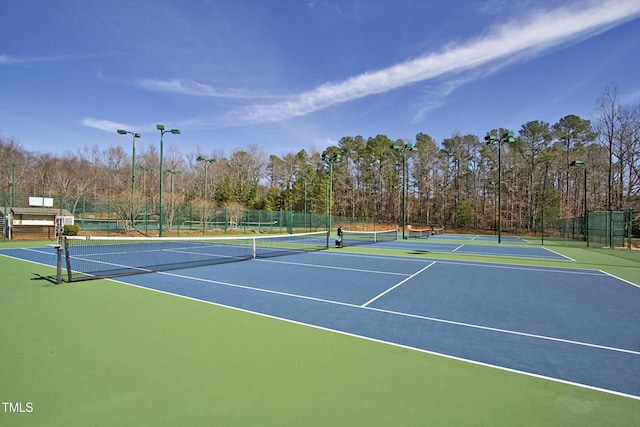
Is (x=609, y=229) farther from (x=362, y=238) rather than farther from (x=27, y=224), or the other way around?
(x=27, y=224)

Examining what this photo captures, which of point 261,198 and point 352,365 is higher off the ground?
point 261,198

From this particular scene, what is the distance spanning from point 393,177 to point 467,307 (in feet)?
189

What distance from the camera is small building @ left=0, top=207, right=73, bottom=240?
1994cm

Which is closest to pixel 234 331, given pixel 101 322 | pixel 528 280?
pixel 101 322

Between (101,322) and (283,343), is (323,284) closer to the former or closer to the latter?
(283,343)

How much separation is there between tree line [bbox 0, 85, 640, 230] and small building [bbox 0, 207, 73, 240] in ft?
77.9

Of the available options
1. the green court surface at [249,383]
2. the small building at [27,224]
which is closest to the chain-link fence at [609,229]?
the green court surface at [249,383]

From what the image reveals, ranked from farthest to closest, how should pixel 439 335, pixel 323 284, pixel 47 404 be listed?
pixel 323 284 < pixel 439 335 < pixel 47 404

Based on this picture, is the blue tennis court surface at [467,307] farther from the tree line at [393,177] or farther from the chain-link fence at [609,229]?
the tree line at [393,177]

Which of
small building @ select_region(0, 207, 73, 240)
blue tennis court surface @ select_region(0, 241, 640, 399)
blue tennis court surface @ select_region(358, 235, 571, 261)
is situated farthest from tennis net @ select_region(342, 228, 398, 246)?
small building @ select_region(0, 207, 73, 240)

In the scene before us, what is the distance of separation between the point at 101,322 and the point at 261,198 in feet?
195

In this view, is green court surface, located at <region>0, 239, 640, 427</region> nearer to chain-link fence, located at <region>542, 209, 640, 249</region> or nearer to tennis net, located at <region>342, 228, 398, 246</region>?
tennis net, located at <region>342, 228, 398, 246</region>

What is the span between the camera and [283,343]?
14.0 ft

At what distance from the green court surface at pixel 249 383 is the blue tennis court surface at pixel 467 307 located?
1.55 feet
